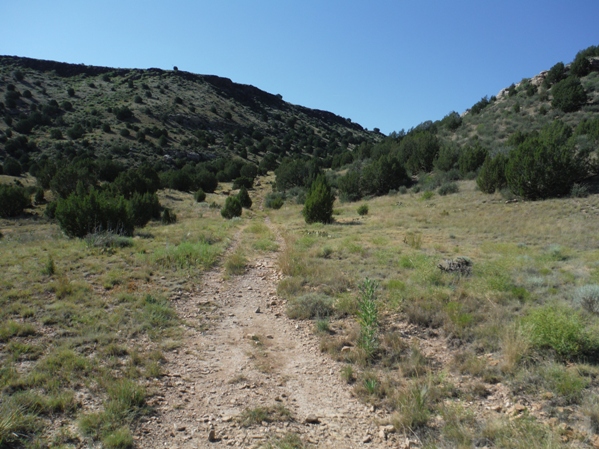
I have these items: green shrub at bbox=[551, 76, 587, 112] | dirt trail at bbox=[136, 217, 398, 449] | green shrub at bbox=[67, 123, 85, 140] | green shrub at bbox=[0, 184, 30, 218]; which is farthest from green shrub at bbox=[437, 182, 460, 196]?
green shrub at bbox=[67, 123, 85, 140]

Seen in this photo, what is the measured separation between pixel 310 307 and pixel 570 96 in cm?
4037

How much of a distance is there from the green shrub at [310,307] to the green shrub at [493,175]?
22.2 metres

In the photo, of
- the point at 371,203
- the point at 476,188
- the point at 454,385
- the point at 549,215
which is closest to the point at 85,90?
the point at 371,203

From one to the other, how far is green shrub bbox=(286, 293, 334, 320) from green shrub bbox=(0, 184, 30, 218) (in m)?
33.2

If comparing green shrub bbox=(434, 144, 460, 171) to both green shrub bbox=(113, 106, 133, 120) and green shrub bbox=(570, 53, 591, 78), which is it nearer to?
green shrub bbox=(570, 53, 591, 78)

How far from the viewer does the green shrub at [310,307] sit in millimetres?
6855

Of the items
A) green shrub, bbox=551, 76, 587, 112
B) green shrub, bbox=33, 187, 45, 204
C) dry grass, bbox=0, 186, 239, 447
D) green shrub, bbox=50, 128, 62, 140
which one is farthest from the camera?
green shrub, bbox=50, 128, 62, 140

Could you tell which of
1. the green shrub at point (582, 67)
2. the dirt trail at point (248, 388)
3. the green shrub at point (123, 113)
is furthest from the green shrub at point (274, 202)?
the green shrub at point (582, 67)

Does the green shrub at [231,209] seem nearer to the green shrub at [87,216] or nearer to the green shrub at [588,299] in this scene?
the green shrub at [87,216]

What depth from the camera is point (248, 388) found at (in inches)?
178

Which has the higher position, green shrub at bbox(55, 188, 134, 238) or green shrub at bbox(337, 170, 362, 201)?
green shrub at bbox(337, 170, 362, 201)

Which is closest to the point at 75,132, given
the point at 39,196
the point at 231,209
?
the point at 39,196

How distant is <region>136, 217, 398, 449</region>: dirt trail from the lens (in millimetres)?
3684

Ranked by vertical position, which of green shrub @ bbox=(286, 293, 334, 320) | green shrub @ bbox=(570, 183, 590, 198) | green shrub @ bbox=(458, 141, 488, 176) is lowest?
green shrub @ bbox=(286, 293, 334, 320)
